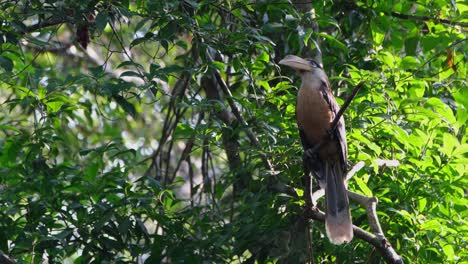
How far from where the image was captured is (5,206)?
438cm

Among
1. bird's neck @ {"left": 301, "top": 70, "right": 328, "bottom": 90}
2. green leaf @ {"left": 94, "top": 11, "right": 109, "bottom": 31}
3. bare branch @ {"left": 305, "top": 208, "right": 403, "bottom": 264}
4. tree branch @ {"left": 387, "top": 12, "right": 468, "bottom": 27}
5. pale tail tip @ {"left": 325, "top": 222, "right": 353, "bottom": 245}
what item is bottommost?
bare branch @ {"left": 305, "top": 208, "right": 403, "bottom": 264}

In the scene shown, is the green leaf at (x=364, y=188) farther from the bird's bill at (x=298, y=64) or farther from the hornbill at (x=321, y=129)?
the bird's bill at (x=298, y=64)

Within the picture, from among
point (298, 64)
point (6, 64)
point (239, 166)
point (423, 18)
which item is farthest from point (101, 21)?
point (423, 18)

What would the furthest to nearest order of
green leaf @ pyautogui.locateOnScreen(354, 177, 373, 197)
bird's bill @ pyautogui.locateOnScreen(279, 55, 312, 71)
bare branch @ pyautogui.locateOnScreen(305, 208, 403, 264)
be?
bird's bill @ pyautogui.locateOnScreen(279, 55, 312, 71) < green leaf @ pyautogui.locateOnScreen(354, 177, 373, 197) < bare branch @ pyautogui.locateOnScreen(305, 208, 403, 264)

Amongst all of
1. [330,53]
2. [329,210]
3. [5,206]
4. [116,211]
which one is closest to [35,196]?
[5,206]

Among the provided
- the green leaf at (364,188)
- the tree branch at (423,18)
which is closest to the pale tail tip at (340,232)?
the green leaf at (364,188)

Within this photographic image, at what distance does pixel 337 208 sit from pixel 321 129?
1.69 ft

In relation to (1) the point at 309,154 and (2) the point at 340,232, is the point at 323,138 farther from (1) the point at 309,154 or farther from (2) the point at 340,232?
(2) the point at 340,232

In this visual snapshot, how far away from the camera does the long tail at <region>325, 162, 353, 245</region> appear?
3.72 meters

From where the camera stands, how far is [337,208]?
12.8 ft

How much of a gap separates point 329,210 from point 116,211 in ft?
3.71

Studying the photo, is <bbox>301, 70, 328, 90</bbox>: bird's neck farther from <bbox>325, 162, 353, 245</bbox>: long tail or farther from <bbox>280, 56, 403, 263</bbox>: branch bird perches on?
<bbox>325, 162, 353, 245</bbox>: long tail

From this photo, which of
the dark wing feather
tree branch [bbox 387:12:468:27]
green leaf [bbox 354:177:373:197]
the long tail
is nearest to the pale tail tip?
the long tail

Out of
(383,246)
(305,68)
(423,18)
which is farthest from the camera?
(423,18)
